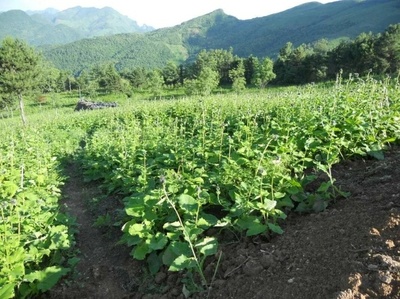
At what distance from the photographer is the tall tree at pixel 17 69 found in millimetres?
30953

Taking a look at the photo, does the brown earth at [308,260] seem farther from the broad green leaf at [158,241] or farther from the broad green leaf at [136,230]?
the broad green leaf at [136,230]

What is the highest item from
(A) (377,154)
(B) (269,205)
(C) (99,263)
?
(A) (377,154)

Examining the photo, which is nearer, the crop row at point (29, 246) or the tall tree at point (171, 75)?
the crop row at point (29, 246)

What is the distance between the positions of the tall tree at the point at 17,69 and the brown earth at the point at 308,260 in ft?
101

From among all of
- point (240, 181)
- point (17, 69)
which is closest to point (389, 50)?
point (17, 69)

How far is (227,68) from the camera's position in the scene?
78.5m

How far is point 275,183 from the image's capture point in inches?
159

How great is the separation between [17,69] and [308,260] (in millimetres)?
36369

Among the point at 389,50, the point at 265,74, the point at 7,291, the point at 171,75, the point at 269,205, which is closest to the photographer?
the point at 7,291

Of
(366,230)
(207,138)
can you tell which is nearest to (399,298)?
(366,230)

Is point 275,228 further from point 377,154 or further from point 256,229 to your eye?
point 377,154

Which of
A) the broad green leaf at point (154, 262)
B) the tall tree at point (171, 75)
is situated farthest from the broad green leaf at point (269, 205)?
the tall tree at point (171, 75)

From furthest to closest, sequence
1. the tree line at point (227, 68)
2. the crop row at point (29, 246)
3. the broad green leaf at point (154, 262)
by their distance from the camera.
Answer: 1. the tree line at point (227, 68)
2. the broad green leaf at point (154, 262)
3. the crop row at point (29, 246)

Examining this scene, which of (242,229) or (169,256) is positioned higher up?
(242,229)
